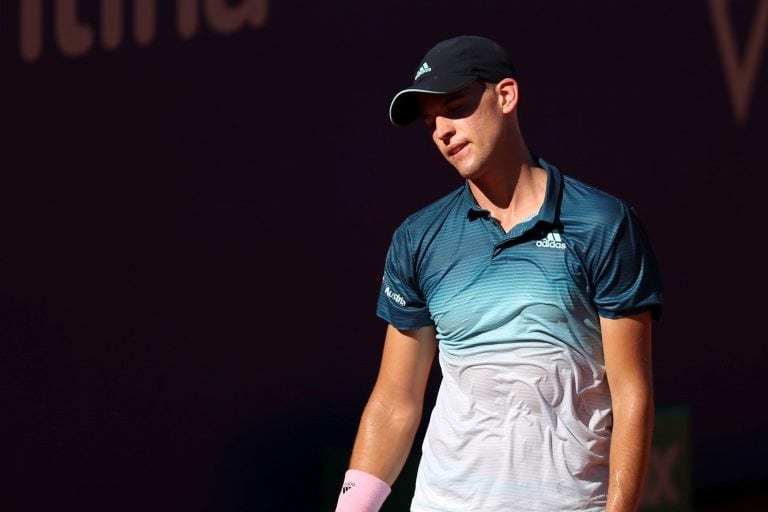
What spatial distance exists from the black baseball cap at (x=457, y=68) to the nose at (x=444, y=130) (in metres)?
0.07

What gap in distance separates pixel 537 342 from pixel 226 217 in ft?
9.00

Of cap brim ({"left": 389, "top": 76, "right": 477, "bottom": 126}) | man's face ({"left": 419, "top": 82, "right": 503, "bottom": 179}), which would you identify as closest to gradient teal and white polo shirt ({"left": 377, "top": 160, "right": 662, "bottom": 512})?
man's face ({"left": 419, "top": 82, "right": 503, "bottom": 179})

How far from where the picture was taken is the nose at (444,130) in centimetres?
293

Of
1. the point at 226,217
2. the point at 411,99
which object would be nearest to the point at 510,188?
the point at 411,99

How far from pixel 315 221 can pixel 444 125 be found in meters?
2.78

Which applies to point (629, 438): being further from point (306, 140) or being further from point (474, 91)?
point (306, 140)

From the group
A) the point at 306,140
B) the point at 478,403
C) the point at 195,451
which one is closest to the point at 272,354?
the point at 195,451

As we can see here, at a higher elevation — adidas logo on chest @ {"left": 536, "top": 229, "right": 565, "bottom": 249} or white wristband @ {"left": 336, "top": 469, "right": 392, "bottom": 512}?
adidas logo on chest @ {"left": 536, "top": 229, "right": 565, "bottom": 249}

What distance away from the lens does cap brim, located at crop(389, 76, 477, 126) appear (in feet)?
9.40

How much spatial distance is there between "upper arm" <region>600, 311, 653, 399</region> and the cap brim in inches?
21.3

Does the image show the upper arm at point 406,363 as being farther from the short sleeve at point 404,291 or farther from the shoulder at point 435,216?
the shoulder at point 435,216

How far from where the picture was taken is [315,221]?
224 inches

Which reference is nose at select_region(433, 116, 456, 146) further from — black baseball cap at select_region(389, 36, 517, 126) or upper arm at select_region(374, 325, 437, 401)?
upper arm at select_region(374, 325, 437, 401)

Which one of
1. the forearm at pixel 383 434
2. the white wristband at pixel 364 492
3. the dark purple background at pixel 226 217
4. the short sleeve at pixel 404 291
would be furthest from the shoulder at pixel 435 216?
the dark purple background at pixel 226 217
